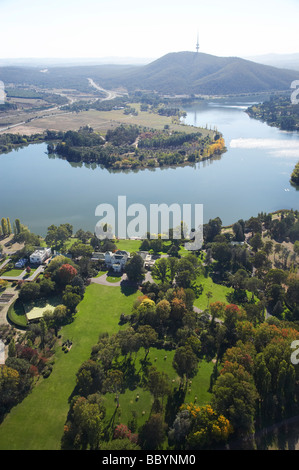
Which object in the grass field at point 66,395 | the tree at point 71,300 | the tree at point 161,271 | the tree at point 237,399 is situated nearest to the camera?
the tree at point 237,399

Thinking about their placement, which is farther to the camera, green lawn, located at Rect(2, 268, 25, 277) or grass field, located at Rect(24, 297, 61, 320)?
green lawn, located at Rect(2, 268, 25, 277)

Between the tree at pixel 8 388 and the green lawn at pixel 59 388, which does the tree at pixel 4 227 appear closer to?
the green lawn at pixel 59 388

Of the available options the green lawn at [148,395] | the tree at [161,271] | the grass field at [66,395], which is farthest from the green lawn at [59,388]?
the tree at [161,271]

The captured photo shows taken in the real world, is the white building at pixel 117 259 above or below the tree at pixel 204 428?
above

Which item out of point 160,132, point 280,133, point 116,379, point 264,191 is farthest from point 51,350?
point 280,133

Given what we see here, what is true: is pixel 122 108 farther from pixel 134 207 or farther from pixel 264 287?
pixel 264 287

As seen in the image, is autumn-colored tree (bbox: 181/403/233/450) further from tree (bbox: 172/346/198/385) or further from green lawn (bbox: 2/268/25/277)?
green lawn (bbox: 2/268/25/277)

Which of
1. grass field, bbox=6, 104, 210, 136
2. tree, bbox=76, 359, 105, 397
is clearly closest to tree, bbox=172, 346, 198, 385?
tree, bbox=76, 359, 105, 397

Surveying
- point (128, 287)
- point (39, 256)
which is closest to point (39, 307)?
point (39, 256)
